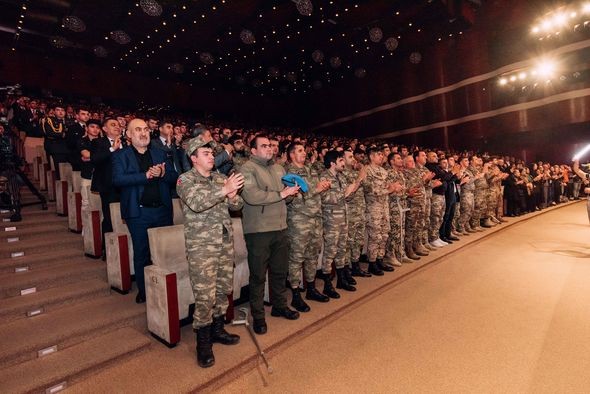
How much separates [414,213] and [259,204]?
3.16 m

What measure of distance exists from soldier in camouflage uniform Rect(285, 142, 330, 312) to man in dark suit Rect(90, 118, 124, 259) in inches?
75.0

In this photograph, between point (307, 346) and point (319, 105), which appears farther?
point (319, 105)

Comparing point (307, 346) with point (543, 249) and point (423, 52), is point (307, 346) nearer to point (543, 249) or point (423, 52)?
point (543, 249)

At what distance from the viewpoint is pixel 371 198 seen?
4477 mm

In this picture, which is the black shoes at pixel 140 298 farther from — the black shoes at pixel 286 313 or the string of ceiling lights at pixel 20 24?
the string of ceiling lights at pixel 20 24

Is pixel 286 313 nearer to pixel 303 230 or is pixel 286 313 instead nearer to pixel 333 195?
pixel 303 230

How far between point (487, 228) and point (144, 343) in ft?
24.7

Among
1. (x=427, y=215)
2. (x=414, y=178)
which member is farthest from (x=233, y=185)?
(x=427, y=215)

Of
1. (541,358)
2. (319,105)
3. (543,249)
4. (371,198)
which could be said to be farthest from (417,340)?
(319,105)

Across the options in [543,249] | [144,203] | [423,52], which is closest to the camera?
[144,203]

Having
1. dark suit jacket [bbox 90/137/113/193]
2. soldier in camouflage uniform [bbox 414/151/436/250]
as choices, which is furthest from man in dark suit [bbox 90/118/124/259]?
soldier in camouflage uniform [bbox 414/151/436/250]

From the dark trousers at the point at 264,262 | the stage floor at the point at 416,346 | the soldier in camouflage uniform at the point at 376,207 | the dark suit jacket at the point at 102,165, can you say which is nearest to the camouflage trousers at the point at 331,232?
the stage floor at the point at 416,346

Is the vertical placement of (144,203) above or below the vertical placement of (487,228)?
above

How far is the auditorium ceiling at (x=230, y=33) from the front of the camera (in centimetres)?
1036
